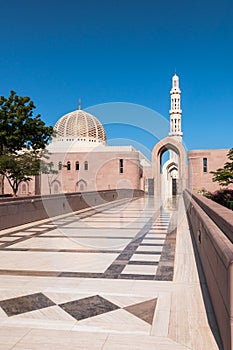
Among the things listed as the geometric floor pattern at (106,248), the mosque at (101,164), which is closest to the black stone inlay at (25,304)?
the geometric floor pattern at (106,248)

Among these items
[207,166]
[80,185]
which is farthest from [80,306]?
[80,185]

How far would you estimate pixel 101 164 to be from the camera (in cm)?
3562

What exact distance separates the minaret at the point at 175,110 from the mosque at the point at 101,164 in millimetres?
21293

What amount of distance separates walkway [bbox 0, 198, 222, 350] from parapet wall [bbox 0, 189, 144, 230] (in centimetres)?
219

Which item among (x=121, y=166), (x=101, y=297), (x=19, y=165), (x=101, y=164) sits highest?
(x=101, y=164)

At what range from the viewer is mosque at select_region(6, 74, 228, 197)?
2995 centimetres

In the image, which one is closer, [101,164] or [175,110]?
[101,164]

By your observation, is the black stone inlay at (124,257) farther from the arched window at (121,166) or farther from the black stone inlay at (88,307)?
the arched window at (121,166)

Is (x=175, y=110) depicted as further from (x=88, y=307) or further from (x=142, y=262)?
(x=88, y=307)

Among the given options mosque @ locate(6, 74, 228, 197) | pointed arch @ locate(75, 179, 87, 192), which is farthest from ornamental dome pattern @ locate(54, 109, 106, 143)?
pointed arch @ locate(75, 179, 87, 192)

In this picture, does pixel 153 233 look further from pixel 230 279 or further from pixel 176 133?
pixel 176 133

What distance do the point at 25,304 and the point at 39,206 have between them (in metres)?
7.84

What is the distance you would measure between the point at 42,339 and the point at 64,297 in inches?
38.3

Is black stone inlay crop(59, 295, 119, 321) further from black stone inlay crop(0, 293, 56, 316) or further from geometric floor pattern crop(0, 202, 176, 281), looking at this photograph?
geometric floor pattern crop(0, 202, 176, 281)
